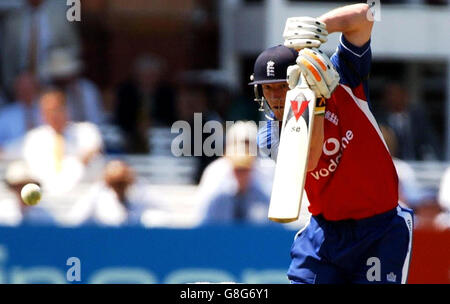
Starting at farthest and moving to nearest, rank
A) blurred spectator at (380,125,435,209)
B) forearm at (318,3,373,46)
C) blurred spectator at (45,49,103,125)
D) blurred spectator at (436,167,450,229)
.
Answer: blurred spectator at (45,49,103,125), blurred spectator at (380,125,435,209), blurred spectator at (436,167,450,229), forearm at (318,3,373,46)

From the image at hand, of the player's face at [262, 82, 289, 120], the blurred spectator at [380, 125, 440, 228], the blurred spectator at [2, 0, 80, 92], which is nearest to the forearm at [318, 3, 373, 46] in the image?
the player's face at [262, 82, 289, 120]

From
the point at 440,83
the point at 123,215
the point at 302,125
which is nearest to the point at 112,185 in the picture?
the point at 123,215

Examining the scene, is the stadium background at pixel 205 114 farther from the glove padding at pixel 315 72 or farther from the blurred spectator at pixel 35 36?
the glove padding at pixel 315 72

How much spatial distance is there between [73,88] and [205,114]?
1.49 meters

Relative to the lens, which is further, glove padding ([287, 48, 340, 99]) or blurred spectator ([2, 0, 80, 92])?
blurred spectator ([2, 0, 80, 92])

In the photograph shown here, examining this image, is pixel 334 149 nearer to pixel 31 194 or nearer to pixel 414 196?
pixel 31 194

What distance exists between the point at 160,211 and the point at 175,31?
19.0 ft

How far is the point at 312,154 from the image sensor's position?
16.1 ft

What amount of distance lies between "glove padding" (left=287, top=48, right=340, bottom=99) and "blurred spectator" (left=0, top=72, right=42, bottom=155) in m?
6.03

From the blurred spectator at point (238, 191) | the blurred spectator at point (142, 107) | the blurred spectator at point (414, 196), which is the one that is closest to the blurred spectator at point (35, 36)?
the blurred spectator at point (142, 107)

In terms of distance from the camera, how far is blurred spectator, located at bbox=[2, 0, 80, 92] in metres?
11.9

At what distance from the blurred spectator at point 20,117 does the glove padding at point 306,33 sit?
5.97m

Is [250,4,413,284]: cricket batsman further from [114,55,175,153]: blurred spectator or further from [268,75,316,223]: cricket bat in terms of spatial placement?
[114,55,175,153]: blurred spectator

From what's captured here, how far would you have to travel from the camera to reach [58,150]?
9.76 m
